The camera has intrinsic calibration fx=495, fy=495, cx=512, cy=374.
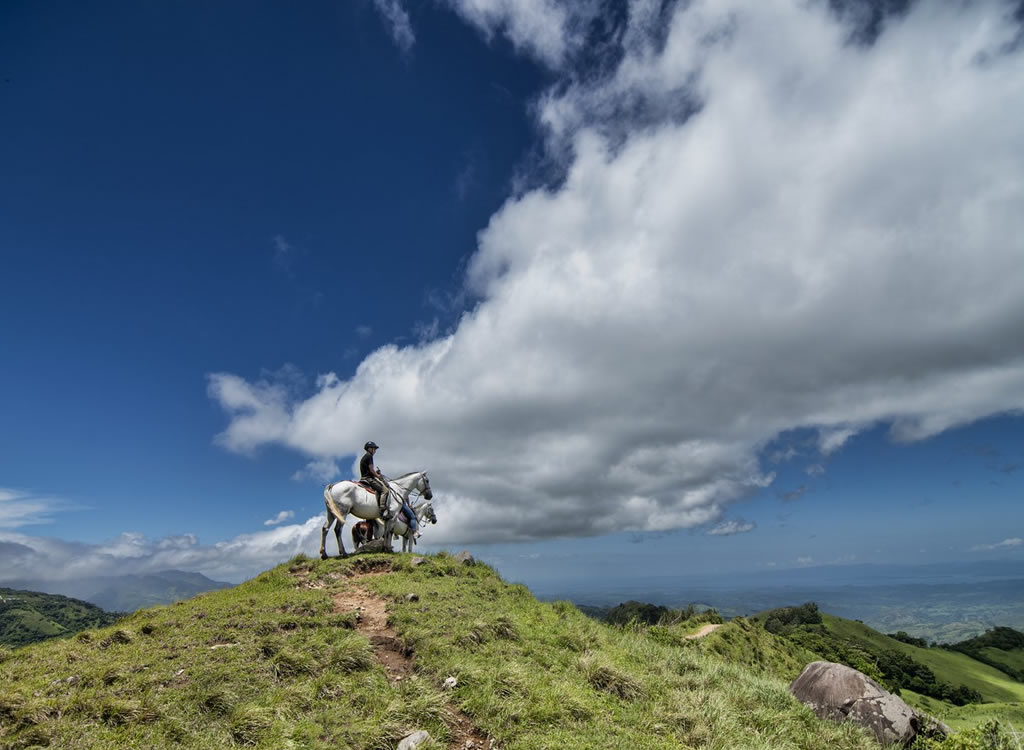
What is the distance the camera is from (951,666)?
216ft

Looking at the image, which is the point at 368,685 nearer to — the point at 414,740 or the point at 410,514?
the point at 414,740

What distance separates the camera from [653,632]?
22562mm

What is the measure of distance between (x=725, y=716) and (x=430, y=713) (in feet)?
26.1

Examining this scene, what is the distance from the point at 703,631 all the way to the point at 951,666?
220 ft

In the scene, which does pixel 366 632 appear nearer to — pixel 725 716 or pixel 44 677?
pixel 44 677

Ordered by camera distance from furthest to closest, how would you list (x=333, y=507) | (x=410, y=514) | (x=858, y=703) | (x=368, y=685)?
(x=410, y=514) → (x=333, y=507) → (x=858, y=703) → (x=368, y=685)

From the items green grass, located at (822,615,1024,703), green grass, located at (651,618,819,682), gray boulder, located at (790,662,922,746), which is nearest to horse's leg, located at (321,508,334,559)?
green grass, located at (651,618,819,682)

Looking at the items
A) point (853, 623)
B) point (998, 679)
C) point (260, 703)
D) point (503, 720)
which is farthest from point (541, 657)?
point (998, 679)

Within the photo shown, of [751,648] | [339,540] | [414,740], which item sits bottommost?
[751,648]

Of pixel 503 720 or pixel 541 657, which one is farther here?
pixel 541 657

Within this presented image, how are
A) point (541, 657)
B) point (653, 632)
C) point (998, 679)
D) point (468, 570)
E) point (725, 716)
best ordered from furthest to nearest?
point (998, 679) < point (468, 570) < point (653, 632) < point (541, 657) < point (725, 716)

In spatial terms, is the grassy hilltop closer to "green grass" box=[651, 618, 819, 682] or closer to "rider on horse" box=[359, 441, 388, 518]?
"green grass" box=[651, 618, 819, 682]

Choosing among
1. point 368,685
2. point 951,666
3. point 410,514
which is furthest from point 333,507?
point 951,666

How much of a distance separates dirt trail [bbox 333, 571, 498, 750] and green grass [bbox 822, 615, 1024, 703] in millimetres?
68108
